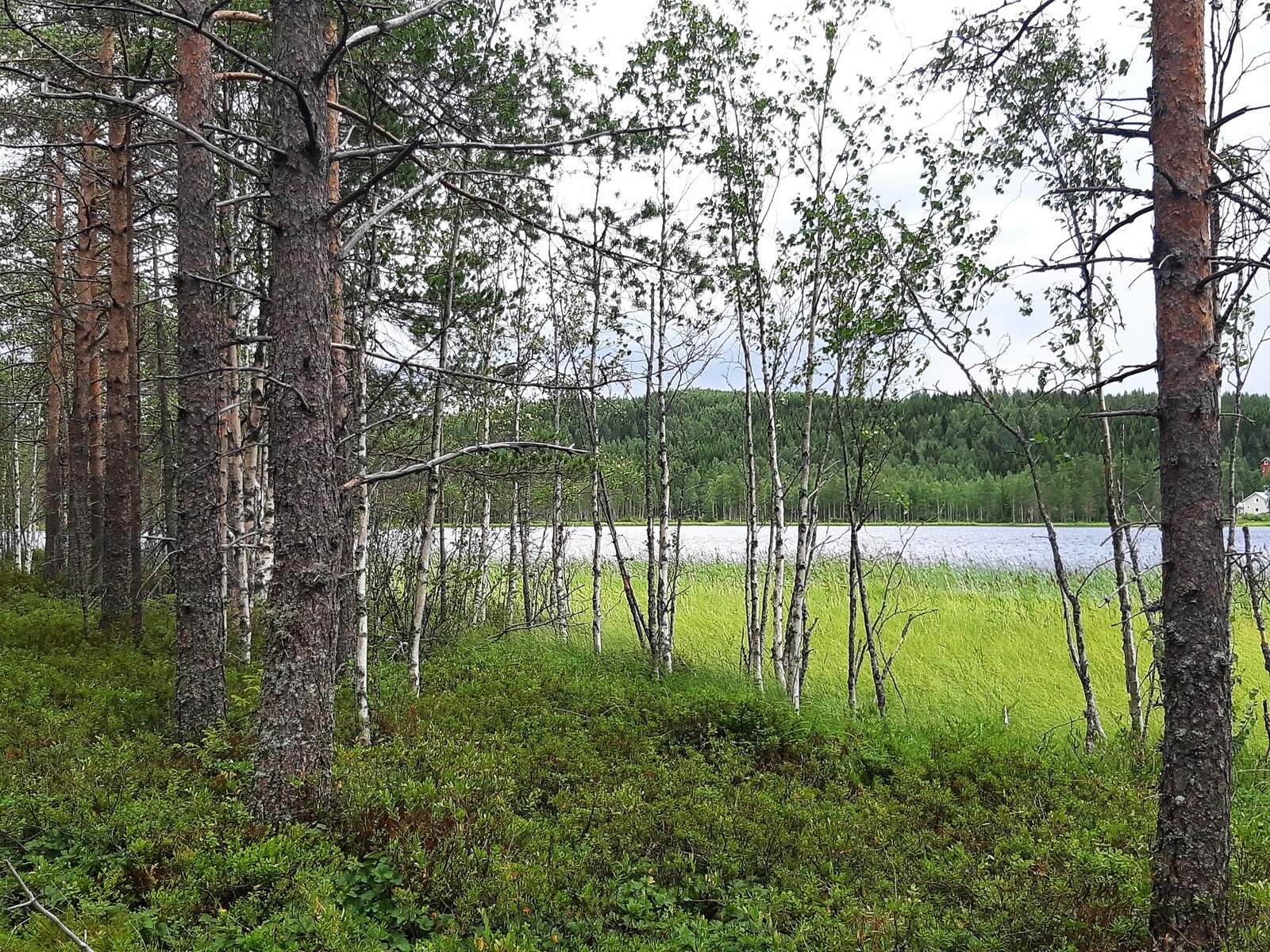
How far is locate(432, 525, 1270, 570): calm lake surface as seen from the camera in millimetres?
15258

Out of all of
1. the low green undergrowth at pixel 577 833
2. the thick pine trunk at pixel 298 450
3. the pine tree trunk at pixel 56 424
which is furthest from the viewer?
the pine tree trunk at pixel 56 424

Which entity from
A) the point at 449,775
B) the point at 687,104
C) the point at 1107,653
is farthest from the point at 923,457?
the point at 449,775

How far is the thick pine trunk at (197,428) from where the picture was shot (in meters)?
5.48

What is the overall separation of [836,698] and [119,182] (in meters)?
12.0

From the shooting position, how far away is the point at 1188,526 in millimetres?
3057

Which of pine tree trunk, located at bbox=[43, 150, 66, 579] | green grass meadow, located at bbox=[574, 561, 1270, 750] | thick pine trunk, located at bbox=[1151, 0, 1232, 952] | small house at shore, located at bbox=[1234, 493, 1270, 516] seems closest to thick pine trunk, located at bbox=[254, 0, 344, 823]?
thick pine trunk, located at bbox=[1151, 0, 1232, 952]

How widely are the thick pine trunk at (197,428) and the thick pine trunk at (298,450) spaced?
220 centimetres

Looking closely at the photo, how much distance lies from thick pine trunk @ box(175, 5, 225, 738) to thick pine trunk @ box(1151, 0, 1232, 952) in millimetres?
6451

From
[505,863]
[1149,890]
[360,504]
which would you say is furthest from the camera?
[360,504]

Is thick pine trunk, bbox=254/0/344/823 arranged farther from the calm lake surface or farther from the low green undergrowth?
the calm lake surface

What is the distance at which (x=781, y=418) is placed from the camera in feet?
36.6

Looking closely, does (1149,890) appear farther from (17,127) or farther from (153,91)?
(17,127)

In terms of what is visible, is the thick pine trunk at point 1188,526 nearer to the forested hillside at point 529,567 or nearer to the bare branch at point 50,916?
the forested hillside at point 529,567

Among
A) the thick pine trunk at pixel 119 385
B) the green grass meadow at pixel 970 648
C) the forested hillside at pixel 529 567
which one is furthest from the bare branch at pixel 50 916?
the green grass meadow at pixel 970 648
